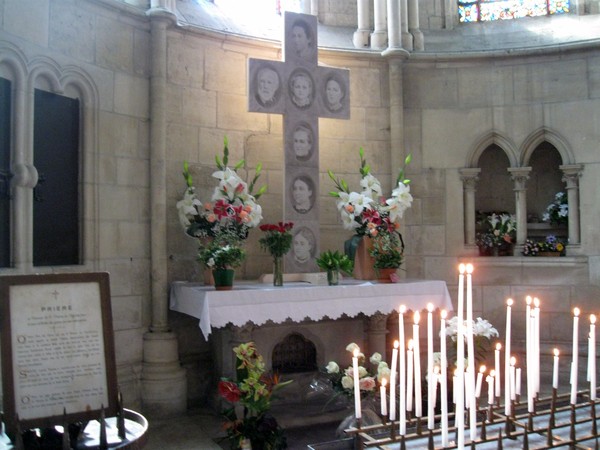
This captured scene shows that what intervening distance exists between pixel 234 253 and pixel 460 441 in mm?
3267

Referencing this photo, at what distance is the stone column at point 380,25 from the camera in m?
6.76

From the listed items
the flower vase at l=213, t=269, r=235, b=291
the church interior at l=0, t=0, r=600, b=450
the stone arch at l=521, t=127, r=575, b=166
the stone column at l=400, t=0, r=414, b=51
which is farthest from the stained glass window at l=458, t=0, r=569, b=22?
the flower vase at l=213, t=269, r=235, b=291

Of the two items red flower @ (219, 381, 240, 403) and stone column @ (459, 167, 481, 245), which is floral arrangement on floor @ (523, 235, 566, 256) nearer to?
stone column @ (459, 167, 481, 245)

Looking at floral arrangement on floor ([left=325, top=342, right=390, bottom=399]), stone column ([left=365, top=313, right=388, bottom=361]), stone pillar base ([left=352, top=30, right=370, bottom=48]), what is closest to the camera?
floral arrangement on floor ([left=325, top=342, right=390, bottom=399])

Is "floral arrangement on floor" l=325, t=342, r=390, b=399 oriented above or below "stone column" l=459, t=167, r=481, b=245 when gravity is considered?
below

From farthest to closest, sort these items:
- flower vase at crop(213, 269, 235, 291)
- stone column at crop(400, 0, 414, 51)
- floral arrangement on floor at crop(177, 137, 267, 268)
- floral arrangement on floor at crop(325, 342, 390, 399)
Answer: stone column at crop(400, 0, 414, 51) < floral arrangement on floor at crop(177, 137, 267, 268) < flower vase at crop(213, 269, 235, 291) < floral arrangement on floor at crop(325, 342, 390, 399)

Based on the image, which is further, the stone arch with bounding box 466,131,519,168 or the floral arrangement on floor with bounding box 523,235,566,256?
the stone arch with bounding box 466,131,519,168

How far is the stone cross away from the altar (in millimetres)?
510

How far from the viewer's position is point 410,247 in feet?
21.8

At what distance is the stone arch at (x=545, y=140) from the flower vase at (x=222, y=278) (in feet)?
11.7

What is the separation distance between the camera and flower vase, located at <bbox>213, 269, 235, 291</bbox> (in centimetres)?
475

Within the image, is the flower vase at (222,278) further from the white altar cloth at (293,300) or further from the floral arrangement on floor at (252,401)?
the floral arrangement on floor at (252,401)

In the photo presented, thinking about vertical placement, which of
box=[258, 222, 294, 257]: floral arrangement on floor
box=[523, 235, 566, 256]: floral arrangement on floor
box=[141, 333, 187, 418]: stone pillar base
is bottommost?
box=[141, 333, 187, 418]: stone pillar base

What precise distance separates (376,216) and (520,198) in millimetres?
1909
